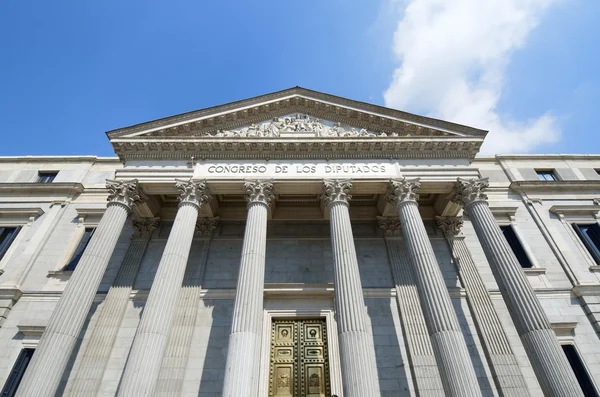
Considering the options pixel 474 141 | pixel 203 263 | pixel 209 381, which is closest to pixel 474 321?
pixel 474 141

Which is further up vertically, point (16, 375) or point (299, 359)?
point (299, 359)

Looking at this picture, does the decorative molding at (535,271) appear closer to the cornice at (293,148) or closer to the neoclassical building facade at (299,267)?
the neoclassical building facade at (299,267)

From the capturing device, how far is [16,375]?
1387cm

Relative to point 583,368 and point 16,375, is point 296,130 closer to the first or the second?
point 16,375

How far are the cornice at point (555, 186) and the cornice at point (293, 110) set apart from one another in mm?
5668

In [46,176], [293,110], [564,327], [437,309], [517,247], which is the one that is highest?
[293,110]

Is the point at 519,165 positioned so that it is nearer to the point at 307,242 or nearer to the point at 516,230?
the point at 516,230

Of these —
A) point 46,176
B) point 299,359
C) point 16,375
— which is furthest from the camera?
point 46,176

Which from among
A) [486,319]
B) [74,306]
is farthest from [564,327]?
[74,306]

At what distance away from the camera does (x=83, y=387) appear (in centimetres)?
1309

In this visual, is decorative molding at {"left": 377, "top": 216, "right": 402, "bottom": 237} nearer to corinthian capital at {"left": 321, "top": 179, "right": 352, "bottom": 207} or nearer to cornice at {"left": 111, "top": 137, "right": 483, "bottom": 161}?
cornice at {"left": 111, "top": 137, "right": 483, "bottom": 161}

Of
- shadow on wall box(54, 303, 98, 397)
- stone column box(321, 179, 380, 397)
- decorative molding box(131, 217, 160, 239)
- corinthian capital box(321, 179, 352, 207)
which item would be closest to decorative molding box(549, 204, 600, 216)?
corinthian capital box(321, 179, 352, 207)

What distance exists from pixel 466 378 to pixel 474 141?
34.3 feet

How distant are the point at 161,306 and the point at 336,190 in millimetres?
8050
